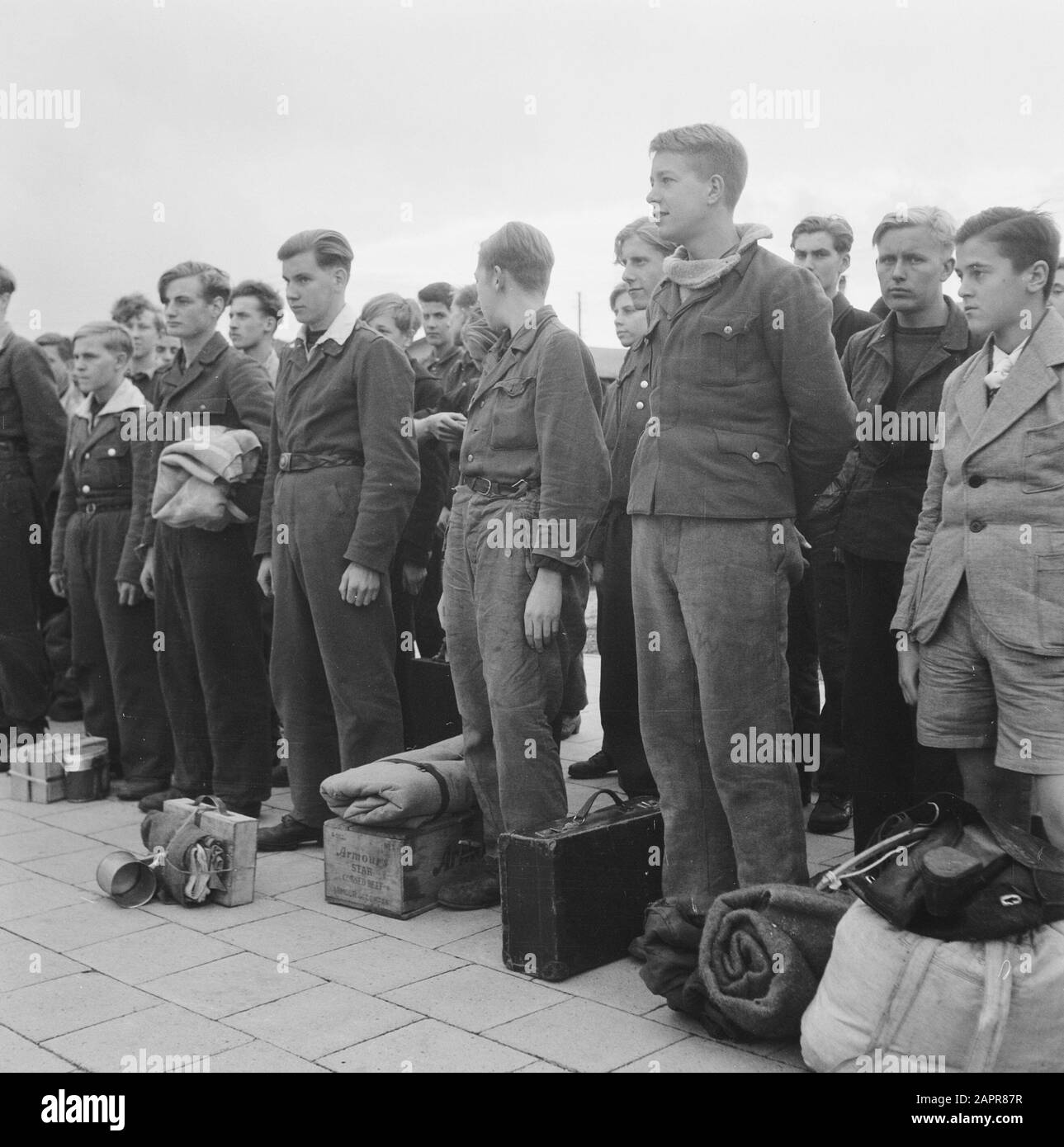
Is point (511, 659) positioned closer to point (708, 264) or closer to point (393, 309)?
point (708, 264)

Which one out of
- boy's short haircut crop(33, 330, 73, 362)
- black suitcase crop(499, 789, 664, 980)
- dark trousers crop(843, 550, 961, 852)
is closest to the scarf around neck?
dark trousers crop(843, 550, 961, 852)

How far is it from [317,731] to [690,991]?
97.2 inches

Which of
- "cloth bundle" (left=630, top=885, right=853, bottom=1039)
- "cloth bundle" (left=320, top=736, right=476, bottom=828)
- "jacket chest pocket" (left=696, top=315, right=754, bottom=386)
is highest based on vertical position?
"jacket chest pocket" (left=696, top=315, right=754, bottom=386)

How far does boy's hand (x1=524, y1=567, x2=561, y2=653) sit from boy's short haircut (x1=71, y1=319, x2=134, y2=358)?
3.18 meters

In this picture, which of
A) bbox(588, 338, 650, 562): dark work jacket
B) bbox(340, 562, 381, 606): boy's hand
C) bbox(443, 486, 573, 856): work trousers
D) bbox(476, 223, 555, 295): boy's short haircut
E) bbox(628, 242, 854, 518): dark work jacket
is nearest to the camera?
bbox(628, 242, 854, 518): dark work jacket

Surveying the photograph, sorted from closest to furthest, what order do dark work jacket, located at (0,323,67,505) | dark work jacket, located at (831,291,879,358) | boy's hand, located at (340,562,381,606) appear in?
boy's hand, located at (340,562,381,606) → dark work jacket, located at (831,291,879,358) → dark work jacket, located at (0,323,67,505)

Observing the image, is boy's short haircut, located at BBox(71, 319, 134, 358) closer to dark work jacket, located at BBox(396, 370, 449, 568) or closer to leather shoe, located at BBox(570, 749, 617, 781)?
dark work jacket, located at BBox(396, 370, 449, 568)

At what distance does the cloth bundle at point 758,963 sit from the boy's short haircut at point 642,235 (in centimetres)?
271

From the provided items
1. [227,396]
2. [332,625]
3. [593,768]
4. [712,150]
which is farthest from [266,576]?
[712,150]

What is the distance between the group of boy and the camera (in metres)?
3.69

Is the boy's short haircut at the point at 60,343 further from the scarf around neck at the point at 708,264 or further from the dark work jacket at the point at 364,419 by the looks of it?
the scarf around neck at the point at 708,264

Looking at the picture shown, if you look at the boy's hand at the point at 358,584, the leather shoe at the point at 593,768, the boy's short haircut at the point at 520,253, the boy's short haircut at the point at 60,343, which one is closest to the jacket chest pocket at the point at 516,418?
the boy's short haircut at the point at 520,253

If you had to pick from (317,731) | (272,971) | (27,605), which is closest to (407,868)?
(272,971)
